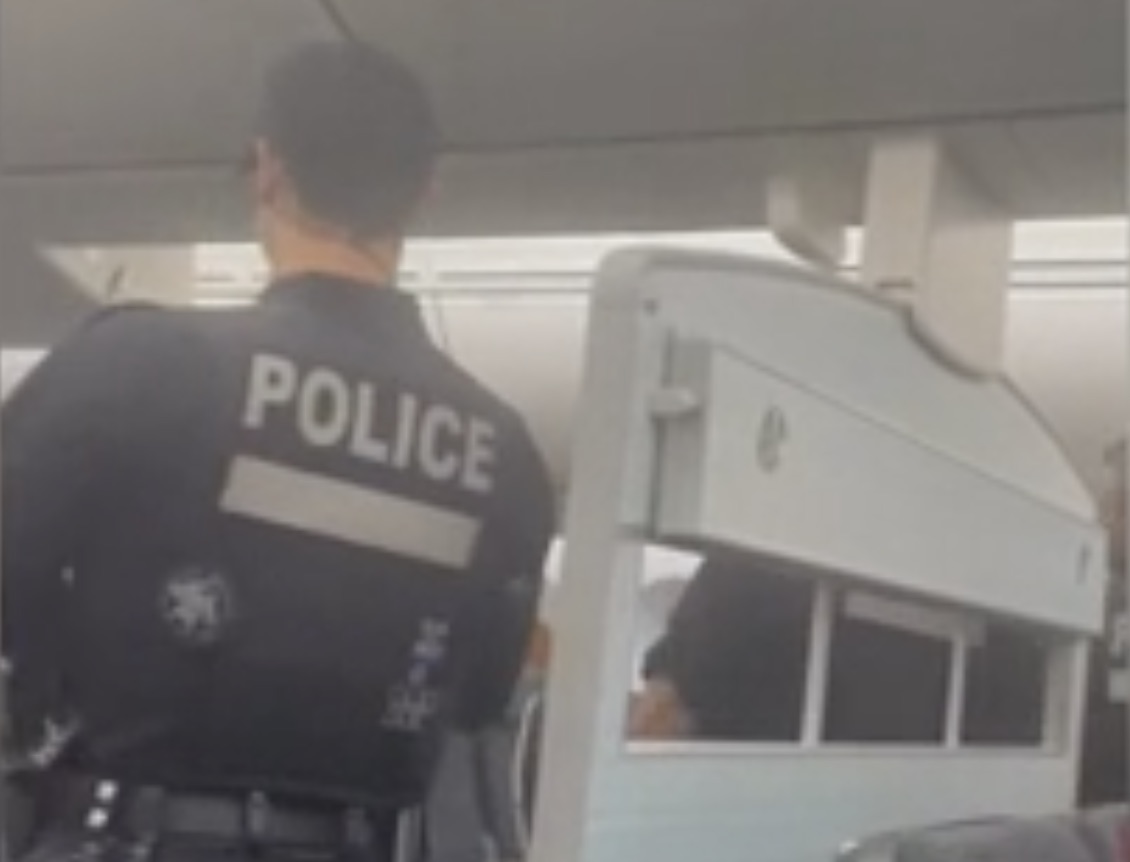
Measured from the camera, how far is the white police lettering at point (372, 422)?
170cm

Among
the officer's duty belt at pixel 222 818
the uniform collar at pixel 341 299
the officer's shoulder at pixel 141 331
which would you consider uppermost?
the uniform collar at pixel 341 299

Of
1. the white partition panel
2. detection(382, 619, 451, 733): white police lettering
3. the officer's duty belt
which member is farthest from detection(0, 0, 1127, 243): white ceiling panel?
the officer's duty belt

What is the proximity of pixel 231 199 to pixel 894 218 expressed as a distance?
46.3 inches

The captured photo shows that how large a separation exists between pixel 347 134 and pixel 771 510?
58 cm

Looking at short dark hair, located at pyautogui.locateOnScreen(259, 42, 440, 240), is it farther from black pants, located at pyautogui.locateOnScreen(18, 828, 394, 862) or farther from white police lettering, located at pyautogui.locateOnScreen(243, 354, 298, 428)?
black pants, located at pyautogui.locateOnScreen(18, 828, 394, 862)

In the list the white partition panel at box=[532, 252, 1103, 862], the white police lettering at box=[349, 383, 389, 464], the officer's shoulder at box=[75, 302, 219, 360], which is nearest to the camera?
the white partition panel at box=[532, 252, 1103, 862]

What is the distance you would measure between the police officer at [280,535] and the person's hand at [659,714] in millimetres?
231

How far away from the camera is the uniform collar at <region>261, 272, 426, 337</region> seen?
179cm

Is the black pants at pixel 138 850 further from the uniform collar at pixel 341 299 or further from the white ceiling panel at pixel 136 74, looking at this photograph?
the white ceiling panel at pixel 136 74

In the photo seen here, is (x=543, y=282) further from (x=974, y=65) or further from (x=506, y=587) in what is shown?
(x=506, y=587)

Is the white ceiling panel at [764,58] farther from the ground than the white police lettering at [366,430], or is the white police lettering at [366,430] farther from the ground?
the white ceiling panel at [764,58]

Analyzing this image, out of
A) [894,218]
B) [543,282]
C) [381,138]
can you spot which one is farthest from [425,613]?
[543,282]

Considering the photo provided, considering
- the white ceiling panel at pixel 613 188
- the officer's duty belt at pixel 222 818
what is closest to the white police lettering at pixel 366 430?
the officer's duty belt at pixel 222 818

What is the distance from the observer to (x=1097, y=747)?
2.74 meters
